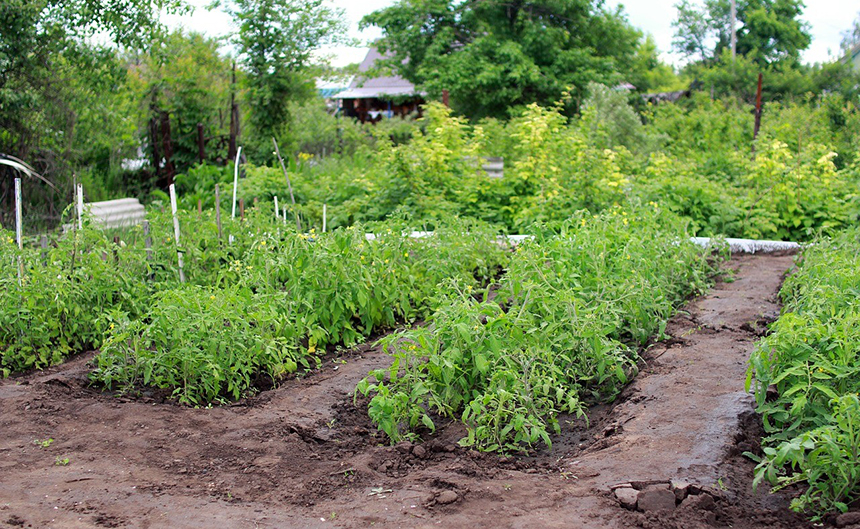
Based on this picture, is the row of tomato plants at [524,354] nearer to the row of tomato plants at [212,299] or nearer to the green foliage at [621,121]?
the row of tomato plants at [212,299]

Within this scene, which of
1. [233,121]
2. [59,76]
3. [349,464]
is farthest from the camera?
[233,121]

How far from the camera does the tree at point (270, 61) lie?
1517 centimetres

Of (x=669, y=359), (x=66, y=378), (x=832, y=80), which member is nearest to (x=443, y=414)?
(x=669, y=359)

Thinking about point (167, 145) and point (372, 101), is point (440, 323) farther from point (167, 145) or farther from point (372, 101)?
point (372, 101)

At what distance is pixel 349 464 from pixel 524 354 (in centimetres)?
114

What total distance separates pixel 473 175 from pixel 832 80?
24.3 meters

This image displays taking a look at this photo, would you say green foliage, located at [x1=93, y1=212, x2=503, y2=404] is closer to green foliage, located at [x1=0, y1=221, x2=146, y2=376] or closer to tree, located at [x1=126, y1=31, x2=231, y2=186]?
green foliage, located at [x1=0, y1=221, x2=146, y2=376]

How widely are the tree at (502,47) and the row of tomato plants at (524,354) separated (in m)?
15.5

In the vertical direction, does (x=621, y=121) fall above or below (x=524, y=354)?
above

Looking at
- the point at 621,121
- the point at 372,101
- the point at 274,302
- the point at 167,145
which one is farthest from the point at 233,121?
the point at 372,101

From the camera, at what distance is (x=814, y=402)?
3.61 meters

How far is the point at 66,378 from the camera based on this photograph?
505 centimetres

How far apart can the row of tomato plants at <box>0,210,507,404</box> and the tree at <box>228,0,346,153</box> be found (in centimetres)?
841

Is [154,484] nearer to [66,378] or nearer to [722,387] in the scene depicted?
[66,378]
